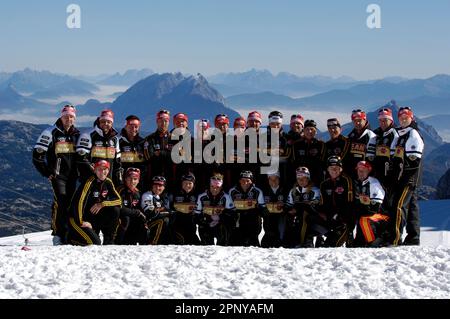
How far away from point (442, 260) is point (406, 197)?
209 centimetres

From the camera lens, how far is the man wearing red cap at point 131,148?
40.1ft

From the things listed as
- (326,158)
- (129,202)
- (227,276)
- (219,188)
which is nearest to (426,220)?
(326,158)

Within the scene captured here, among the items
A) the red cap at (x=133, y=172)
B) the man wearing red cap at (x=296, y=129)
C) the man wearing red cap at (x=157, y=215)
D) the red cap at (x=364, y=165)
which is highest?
the man wearing red cap at (x=296, y=129)

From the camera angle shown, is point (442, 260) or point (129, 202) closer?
point (442, 260)

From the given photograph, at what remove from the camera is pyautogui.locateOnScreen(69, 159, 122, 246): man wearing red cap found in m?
11.1

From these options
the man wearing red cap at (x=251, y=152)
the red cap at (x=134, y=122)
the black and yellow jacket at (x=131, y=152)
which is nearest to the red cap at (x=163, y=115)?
the red cap at (x=134, y=122)

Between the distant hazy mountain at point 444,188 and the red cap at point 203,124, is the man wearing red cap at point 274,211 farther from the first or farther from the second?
the distant hazy mountain at point 444,188

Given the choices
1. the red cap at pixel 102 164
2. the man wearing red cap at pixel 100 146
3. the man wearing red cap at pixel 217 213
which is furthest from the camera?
the man wearing red cap at pixel 217 213

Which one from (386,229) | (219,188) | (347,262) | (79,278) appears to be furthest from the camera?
(219,188)

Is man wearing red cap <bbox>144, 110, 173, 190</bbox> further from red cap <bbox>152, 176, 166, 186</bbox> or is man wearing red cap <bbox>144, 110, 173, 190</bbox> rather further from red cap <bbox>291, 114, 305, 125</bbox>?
red cap <bbox>291, 114, 305, 125</bbox>

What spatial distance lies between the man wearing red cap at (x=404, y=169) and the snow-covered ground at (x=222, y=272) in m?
1.24

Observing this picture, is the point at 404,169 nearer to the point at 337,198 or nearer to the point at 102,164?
the point at 337,198

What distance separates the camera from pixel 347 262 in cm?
905
